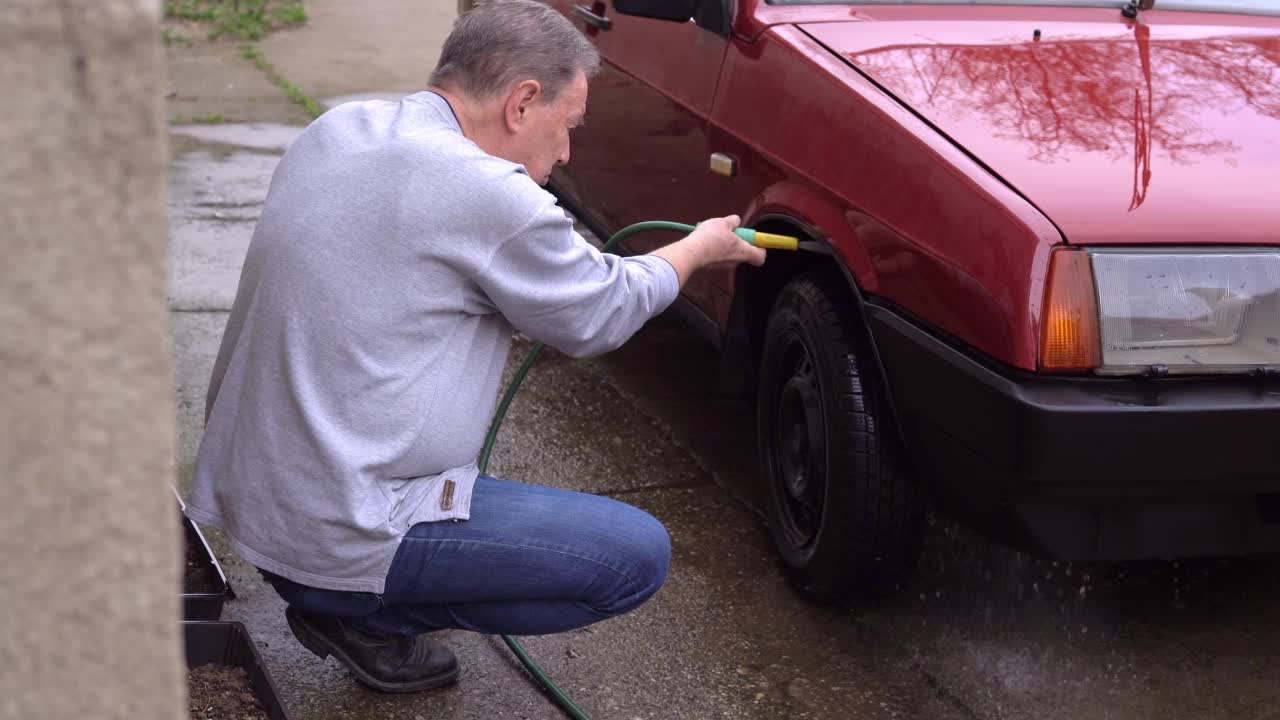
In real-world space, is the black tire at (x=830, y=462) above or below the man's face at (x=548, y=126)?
below

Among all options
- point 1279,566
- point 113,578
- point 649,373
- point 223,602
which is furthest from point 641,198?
point 113,578

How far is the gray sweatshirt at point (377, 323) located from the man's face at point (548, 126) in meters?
0.14

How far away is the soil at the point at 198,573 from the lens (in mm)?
3244

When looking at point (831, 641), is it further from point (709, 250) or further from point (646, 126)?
point (646, 126)

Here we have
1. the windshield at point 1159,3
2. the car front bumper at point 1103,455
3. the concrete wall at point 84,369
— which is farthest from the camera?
the windshield at point 1159,3

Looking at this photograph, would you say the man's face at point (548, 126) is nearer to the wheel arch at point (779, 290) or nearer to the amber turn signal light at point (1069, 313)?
the wheel arch at point (779, 290)

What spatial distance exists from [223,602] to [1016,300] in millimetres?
1771

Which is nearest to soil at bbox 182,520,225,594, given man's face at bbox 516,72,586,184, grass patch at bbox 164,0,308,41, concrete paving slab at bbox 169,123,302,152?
man's face at bbox 516,72,586,184

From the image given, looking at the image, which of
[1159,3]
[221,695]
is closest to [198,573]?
[221,695]

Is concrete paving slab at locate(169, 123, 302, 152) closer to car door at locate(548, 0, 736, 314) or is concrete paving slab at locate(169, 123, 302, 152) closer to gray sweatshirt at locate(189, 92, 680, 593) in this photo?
car door at locate(548, 0, 736, 314)

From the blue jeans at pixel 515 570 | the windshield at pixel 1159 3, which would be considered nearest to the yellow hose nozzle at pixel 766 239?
the blue jeans at pixel 515 570

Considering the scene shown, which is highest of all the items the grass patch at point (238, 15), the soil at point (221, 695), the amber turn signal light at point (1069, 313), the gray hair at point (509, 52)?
the gray hair at point (509, 52)

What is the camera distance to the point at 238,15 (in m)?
11.2

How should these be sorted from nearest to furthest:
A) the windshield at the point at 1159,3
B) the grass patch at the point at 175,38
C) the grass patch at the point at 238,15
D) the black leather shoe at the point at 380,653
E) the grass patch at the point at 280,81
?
1. the black leather shoe at the point at 380,653
2. the windshield at the point at 1159,3
3. the grass patch at the point at 280,81
4. the grass patch at the point at 175,38
5. the grass patch at the point at 238,15
